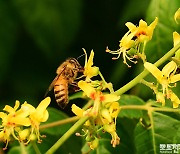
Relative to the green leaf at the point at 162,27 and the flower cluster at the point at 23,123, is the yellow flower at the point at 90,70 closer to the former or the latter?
the flower cluster at the point at 23,123

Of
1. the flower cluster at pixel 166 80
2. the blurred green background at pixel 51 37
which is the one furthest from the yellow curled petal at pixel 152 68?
the blurred green background at pixel 51 37

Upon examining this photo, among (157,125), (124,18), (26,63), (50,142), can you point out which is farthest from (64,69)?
(26,63)

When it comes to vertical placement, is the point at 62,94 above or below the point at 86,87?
above

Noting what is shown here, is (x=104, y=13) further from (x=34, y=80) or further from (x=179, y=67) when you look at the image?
(x=179, y=67)

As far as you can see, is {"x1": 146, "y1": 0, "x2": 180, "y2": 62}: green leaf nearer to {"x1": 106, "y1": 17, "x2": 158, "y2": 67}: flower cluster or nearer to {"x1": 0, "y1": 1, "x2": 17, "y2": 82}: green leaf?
{"x1": 106, "y1": 17, "x2": 158, "y2": 67}: flower cluster

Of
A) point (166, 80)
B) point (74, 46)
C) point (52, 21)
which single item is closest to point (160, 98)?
point (166, 80)

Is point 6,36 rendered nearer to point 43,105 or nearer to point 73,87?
point 73,87

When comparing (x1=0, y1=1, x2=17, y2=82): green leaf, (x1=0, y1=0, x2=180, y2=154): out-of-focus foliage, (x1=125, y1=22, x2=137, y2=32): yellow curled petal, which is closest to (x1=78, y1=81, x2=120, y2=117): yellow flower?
(x1=125, y1=22, x2=137, y2=32): yellow curled petal
